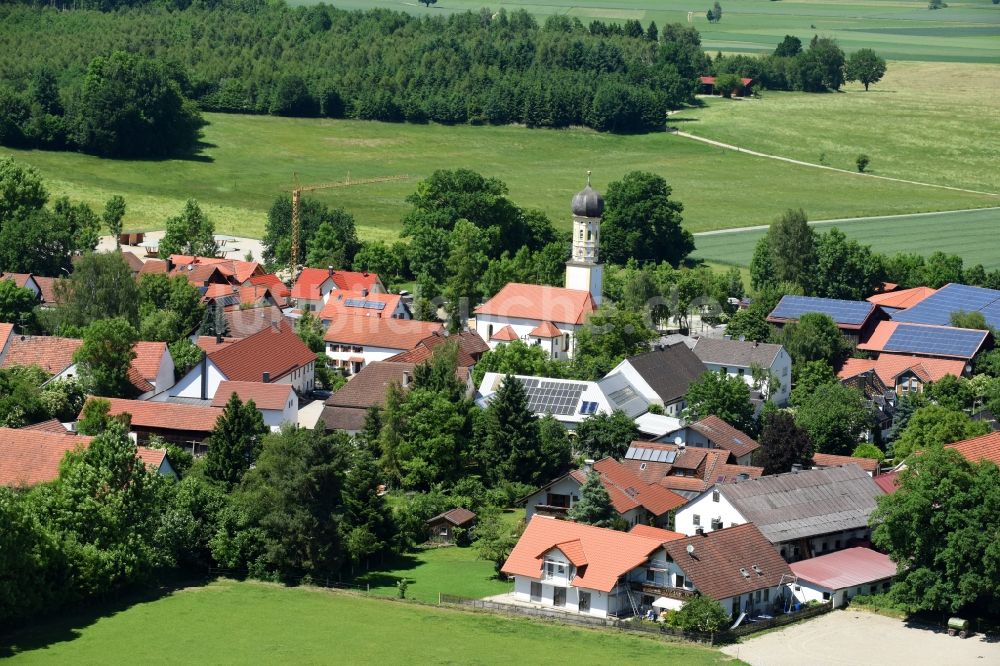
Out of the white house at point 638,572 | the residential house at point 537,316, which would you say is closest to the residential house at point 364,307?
the residential house at point 537,316

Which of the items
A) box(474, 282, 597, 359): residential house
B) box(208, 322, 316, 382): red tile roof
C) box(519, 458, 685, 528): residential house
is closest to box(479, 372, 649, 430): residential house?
box(519, 458, 685, 528): residential house

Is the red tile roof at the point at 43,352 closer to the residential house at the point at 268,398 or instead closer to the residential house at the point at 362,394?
the residential house at the point at 268,398

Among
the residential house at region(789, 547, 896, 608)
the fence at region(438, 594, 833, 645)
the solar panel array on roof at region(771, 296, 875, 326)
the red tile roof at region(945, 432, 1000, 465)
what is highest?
the solar panel array on roof at region(771, 296, 875, 326)

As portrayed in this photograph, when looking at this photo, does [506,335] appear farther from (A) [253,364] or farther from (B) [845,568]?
(B) [845,568]

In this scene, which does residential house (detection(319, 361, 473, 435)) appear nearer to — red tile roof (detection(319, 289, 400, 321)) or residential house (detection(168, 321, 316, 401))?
residential house (detection(168, 321, 316, 401))

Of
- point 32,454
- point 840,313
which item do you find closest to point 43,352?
point 32,454

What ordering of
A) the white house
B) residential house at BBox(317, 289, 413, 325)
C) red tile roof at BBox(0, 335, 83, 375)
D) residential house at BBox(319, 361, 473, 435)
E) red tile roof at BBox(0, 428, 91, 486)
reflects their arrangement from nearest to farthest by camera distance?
1. the white house
2. red tile roof at BBox(0, 428, 91, 486)
3. residential house at BBox(319, 361, 473, 435)
4. red tile roof at BBox(0, 335, 83, 375)
5. residential house at BBox(317, 289, 413, 325)

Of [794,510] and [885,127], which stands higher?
[885,127]
